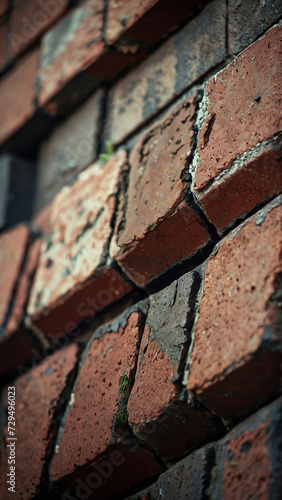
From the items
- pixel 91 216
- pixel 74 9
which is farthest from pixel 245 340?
pixel 74 9

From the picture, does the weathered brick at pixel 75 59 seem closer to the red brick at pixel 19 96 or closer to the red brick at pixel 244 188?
the red brick at pixel 19 96

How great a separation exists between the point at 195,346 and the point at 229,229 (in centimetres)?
32

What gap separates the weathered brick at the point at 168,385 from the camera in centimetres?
132

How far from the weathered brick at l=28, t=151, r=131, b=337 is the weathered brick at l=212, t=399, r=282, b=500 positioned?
0.66 meters

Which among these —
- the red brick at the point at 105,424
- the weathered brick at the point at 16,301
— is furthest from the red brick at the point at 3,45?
the red brick at the point at 105,424

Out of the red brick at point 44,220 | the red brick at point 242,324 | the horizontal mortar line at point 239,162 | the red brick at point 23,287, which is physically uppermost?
the red brick at point 44,220

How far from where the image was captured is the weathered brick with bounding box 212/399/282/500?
1.08 meters

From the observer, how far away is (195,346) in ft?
4.32

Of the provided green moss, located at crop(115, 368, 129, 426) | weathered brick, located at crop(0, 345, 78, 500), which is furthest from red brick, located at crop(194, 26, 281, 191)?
weathered brick, located at crop(0, 345, 78, 500)

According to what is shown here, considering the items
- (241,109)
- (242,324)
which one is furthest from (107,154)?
(242,324)

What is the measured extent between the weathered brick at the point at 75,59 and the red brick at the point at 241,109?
25.5 inches

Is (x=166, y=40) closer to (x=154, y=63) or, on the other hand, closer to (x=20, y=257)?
(x=154, y=63)

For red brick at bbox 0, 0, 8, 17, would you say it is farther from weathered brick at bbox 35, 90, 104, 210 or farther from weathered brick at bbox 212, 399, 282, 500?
weathered brick at bbox 212, 399, 282, 500

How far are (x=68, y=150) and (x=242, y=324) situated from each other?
1.36 meters
